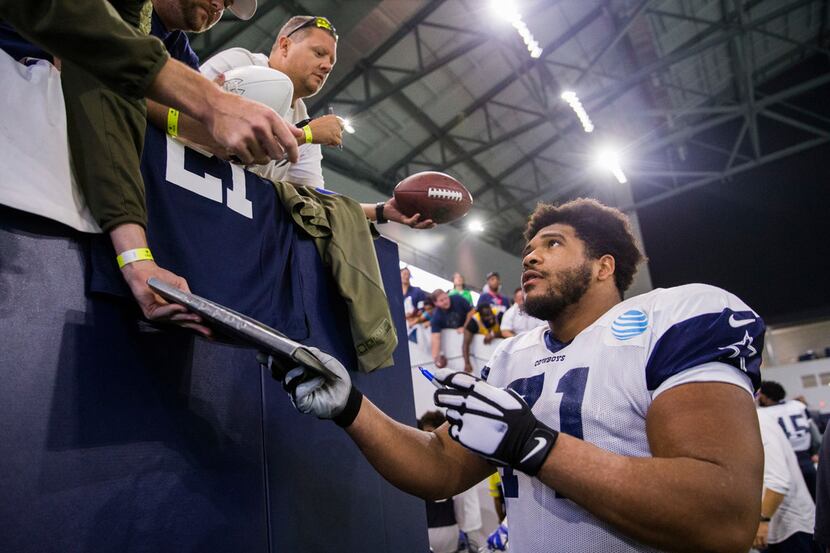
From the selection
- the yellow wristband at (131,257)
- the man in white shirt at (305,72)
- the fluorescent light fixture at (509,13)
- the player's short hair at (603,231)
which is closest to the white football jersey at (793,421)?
the player's short hair at (603,231)

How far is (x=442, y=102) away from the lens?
39.8 feet

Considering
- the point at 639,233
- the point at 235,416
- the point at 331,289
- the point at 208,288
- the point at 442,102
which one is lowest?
the point at 235,416

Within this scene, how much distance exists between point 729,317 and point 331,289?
59.1 inches

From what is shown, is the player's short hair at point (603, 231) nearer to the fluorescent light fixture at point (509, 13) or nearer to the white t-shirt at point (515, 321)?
the white t-shirt at point (515, 321)

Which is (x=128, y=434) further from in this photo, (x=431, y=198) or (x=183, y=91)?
(x=431, y=198)

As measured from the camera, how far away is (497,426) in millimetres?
1350

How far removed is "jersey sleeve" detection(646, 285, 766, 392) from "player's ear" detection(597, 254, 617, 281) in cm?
45

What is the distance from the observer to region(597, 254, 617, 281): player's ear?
205 centimetres

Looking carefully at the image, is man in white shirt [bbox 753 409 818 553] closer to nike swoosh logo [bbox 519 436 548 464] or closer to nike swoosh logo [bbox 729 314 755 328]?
nike swoosh logo [bbox 729 314 755 328]

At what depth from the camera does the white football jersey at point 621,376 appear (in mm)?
1448

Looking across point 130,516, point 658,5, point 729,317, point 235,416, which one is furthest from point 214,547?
point 658,5

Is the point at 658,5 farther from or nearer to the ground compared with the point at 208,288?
farther from the ground

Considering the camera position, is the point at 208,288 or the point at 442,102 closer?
the point at 208,288

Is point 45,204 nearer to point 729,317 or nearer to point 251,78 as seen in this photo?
point 251,78
